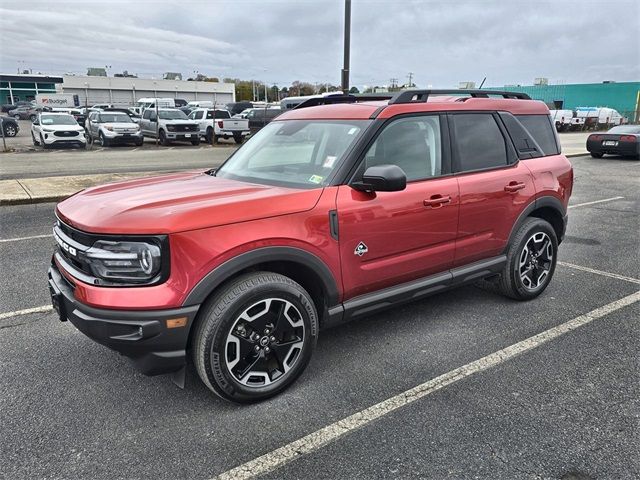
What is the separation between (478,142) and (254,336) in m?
2.53

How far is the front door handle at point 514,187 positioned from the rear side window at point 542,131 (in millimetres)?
658

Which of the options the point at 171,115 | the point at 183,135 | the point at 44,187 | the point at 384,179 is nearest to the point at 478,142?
the point at 384,179

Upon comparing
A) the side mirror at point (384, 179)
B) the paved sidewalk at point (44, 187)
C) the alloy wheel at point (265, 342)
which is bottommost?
the paved sidewalk at point (44, 187)

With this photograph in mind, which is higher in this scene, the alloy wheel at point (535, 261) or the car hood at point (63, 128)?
the car hood at point (63, 128)

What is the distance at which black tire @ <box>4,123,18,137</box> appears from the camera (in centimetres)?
2927

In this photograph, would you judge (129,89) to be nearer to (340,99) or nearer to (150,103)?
(150,103)

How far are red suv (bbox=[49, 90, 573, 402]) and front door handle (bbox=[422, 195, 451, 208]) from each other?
0.01 metres

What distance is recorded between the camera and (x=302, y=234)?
304 cm

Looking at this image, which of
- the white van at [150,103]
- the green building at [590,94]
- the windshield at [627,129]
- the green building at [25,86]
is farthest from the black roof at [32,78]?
the windshield at [627,129]

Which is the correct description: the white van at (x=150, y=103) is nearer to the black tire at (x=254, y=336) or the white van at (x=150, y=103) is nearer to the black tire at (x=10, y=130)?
the black tire at (x=10, y=130)

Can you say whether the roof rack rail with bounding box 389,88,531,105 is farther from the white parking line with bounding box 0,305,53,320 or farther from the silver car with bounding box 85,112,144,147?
the silver car with bounding box 85,112,144,147

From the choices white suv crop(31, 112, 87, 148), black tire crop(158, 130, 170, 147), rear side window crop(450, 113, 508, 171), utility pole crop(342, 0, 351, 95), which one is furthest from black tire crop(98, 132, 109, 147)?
rear side window crop(450, 113, 508, 171)

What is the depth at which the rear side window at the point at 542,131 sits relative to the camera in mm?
4684

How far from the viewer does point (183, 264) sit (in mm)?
2654
